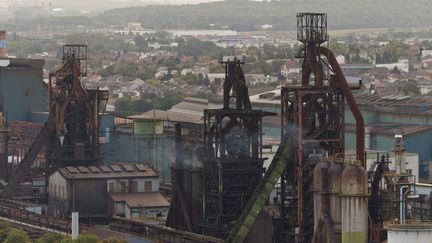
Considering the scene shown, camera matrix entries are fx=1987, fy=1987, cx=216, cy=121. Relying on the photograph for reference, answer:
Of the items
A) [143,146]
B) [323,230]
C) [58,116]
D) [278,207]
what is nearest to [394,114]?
[143,146]

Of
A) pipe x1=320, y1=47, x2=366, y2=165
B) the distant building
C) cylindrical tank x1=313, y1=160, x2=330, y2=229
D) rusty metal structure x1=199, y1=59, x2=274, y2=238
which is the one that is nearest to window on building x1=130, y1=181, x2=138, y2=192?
rusty metal structure x1=199, y1=59, x2=274, y2=238

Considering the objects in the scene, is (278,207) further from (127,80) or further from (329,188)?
(127,80)

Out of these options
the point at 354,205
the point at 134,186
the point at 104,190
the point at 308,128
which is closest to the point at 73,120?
the point at 134,186

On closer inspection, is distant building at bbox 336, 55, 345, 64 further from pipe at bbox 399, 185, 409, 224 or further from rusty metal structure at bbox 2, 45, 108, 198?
pipe at bbox 399, 185, 409, 224

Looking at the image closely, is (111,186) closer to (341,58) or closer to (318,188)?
Answer: (318,188)

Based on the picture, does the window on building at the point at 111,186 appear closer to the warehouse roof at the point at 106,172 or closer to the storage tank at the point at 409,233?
the warehouse roof at the point at 106,172

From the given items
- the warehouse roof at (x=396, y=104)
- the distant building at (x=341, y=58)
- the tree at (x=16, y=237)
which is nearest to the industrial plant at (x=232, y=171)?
the warehouse roof at (x=396, y=104)
